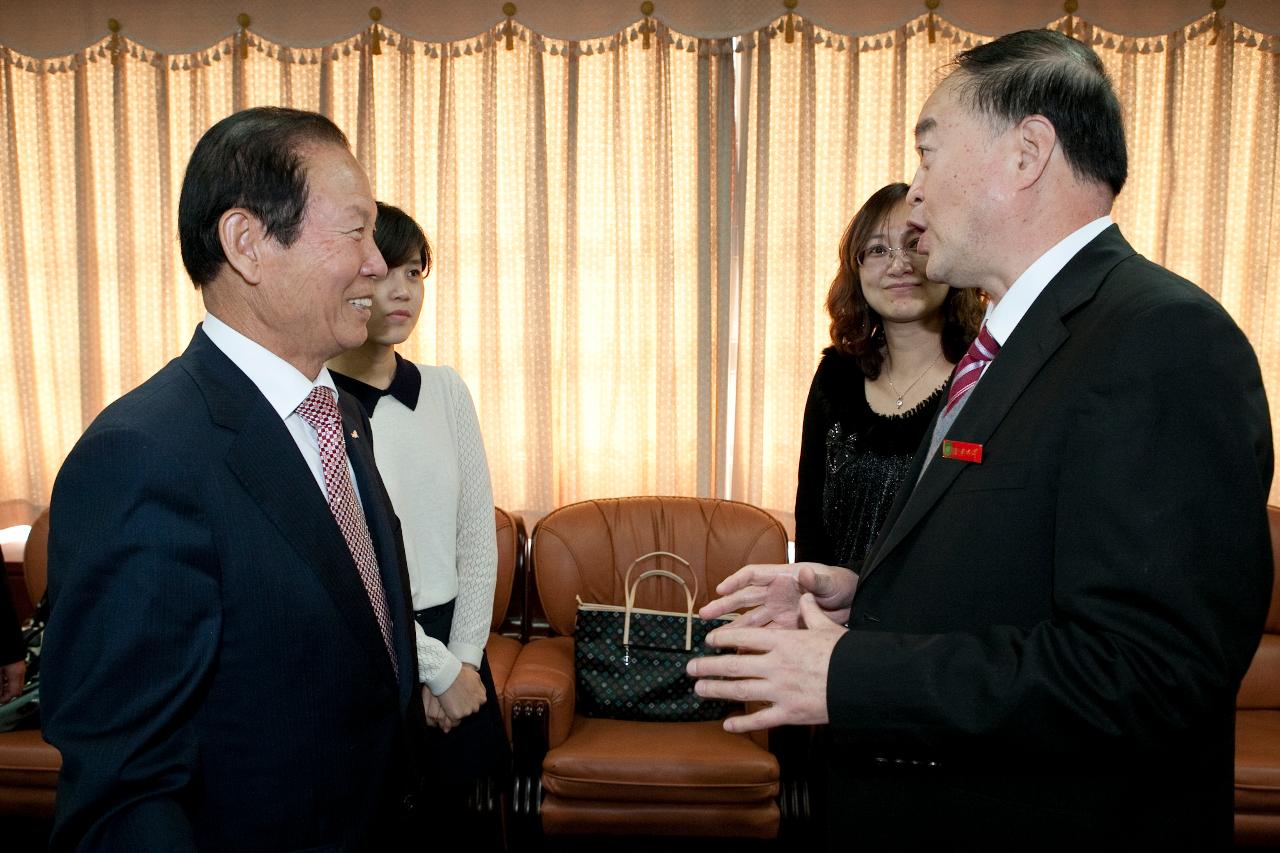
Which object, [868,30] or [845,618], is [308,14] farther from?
[845,618]

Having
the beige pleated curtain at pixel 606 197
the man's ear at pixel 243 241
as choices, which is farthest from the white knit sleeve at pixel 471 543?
the beige pleated curtain at pixel 606 197

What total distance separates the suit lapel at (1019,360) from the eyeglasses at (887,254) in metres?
1.12

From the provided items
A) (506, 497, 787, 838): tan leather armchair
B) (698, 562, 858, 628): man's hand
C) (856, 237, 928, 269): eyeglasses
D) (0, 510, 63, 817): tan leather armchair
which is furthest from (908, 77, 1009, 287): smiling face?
(0, 510, 63, 817): tan leather armchair

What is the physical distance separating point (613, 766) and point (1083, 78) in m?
2.32

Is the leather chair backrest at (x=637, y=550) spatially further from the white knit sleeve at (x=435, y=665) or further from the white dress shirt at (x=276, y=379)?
the white dress shirt at (x=276, y=379)

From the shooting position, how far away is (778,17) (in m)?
3.88

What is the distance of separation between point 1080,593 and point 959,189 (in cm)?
61

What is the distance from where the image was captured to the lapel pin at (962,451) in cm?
114

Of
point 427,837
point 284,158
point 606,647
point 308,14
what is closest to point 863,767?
point 427,837

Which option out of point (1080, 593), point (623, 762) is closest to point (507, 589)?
point (623, 762)

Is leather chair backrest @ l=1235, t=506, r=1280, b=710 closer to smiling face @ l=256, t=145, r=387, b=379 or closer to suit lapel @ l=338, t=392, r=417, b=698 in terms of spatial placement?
suit lapel @ l=338, t=392, r=417, b=698

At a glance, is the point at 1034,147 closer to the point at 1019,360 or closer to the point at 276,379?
the point at 1019,360

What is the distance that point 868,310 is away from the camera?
2520mm

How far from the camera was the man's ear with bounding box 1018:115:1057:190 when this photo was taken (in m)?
1.22
